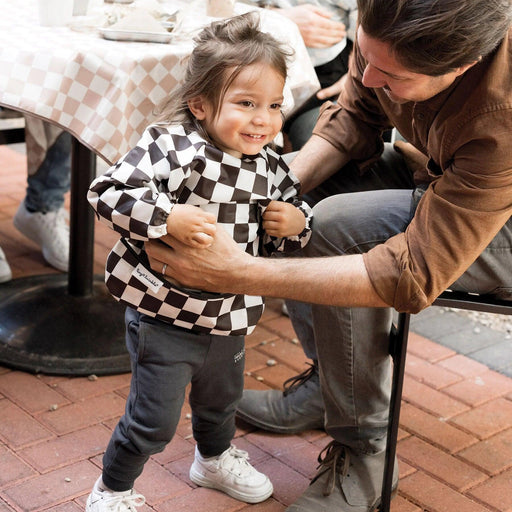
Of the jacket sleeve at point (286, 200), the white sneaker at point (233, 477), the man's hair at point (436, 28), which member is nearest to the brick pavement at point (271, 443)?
the white sneaker at point (233, 477)

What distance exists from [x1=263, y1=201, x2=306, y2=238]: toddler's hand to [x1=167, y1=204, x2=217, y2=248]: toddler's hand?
187 millimetres

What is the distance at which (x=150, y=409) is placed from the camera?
174 centimetres

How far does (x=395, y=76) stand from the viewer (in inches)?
63.6

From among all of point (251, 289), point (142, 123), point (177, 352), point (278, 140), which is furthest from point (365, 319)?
point (142, 123)

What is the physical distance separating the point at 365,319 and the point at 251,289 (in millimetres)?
325

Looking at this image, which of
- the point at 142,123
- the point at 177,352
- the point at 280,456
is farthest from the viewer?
the point at 280,456

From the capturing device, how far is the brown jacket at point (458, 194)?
1.59 m

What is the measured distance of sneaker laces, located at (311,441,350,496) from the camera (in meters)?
1.97

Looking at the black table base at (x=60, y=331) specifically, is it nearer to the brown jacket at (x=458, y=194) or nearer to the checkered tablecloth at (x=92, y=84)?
the checkered tablecloth at (x=92, y=84)

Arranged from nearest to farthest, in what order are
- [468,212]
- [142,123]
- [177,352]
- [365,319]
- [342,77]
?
[468,212], [177,352], [365,319], [142,123], [342,77]

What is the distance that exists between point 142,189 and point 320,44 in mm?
1463

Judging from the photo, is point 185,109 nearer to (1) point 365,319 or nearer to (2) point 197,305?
(2) point 197,305

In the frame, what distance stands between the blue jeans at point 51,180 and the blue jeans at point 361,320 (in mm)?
1622

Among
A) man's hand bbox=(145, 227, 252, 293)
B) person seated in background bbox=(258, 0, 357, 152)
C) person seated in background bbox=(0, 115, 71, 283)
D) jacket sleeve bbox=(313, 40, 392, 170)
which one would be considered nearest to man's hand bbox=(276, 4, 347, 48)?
person seated in background bbox=(258, 0, 357, 152)
